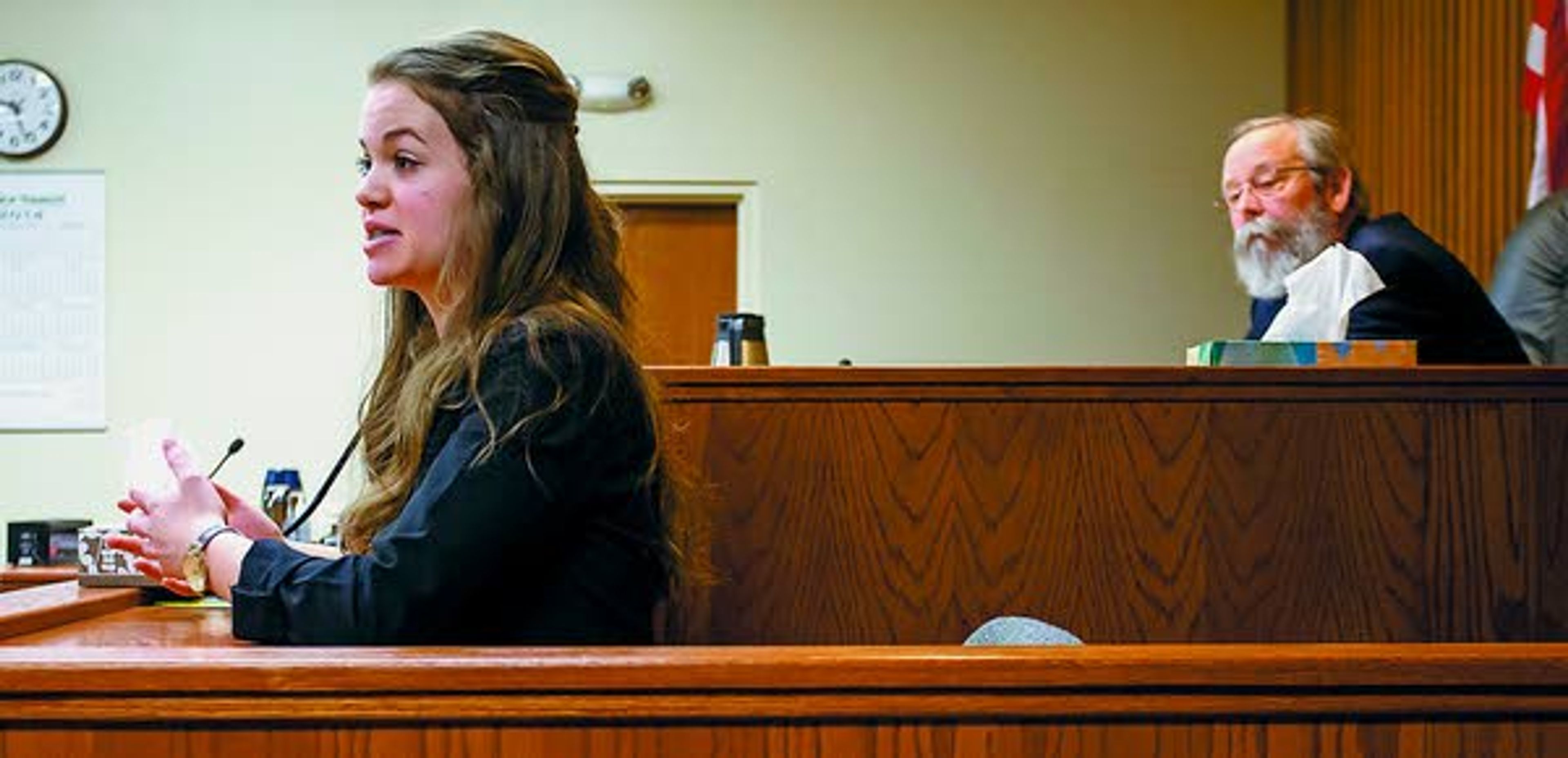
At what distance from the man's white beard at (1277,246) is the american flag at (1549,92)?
1.02 meters

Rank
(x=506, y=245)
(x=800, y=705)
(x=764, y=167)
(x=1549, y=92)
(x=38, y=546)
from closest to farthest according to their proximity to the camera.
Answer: (x=800, y=705) < (x=506, y=245) < (x=38, y=546) < (x=1549, y=92) < (x=764, y=167)

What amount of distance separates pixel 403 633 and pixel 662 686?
310 millimetres

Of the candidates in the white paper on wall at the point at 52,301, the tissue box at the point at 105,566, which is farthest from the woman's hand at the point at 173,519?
the white paper on wall at the point at 52,301

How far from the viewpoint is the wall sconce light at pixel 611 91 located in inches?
216

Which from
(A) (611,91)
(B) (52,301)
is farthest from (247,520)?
(B) (52,301)

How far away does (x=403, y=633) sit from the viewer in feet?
4.23

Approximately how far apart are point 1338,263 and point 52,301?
Result: 169 inches

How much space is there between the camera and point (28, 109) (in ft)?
17.9

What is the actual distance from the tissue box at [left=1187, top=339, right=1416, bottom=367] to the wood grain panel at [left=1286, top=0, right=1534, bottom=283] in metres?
2.31

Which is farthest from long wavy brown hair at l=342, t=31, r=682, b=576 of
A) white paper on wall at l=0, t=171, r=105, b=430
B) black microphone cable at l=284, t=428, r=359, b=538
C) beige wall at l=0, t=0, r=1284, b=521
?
white paper on wall at l=0, t=171, r=105, b=430

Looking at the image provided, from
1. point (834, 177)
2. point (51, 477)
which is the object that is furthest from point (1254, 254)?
point (51, 477)

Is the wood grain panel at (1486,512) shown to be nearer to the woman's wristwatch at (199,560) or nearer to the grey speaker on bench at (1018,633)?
the grey speaker on bench at (1018,633)

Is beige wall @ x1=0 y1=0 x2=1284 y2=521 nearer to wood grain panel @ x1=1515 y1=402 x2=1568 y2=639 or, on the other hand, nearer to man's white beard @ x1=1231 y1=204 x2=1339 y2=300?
man's white beard @ x1=1231 y1=204 x2=1339 y2=300

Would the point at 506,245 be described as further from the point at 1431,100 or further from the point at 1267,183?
the point at 1431,100
